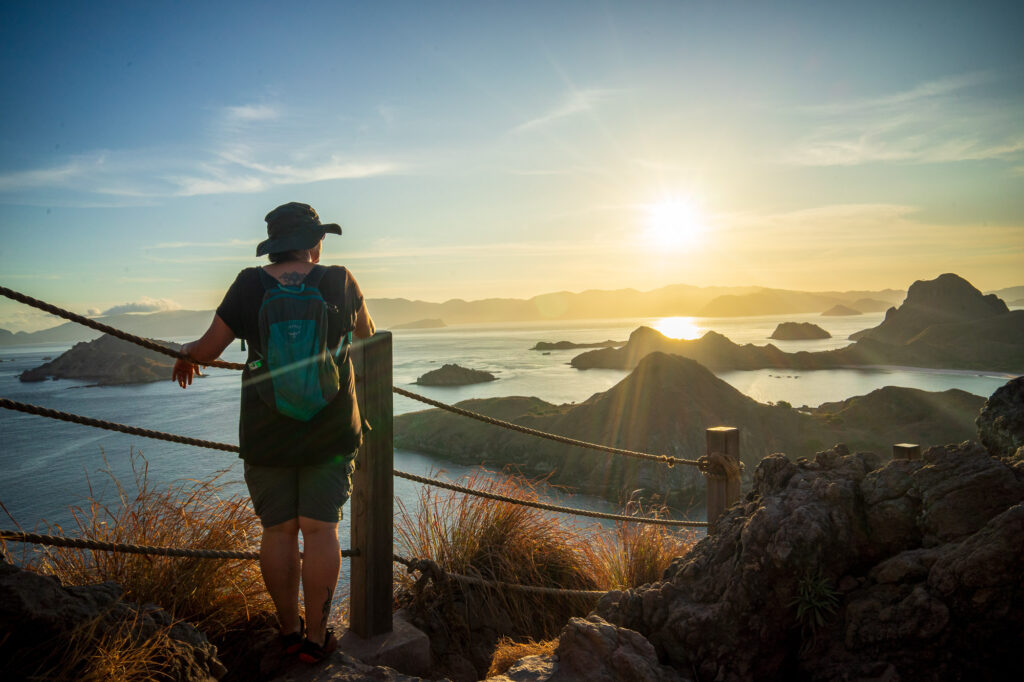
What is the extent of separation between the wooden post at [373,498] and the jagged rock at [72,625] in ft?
2.20

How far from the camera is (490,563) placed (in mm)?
4016

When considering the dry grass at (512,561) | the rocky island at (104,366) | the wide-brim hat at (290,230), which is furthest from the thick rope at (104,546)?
the rocky island at (104,366)

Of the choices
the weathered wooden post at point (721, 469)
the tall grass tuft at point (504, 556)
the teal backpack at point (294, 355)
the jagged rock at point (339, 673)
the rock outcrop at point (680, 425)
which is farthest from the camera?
the rock outcrop at point (680, 425)

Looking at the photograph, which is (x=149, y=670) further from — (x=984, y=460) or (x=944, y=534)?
(x=984, y=460)

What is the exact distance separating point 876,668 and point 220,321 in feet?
8.66

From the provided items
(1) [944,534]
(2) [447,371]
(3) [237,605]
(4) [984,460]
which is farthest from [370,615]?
(2) [447,371]

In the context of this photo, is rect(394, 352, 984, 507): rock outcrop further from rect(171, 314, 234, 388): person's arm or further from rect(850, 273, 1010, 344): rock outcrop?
rect(850, 273, 1010, 344): rock outcrop

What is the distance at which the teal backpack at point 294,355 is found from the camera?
217 cm

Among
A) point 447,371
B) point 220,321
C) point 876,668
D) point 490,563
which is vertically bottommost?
point 447,371

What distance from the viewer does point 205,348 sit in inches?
91.0

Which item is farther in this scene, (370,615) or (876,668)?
(370,615)

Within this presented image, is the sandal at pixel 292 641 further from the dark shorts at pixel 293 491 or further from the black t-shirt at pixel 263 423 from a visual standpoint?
the black t-shirt at pixel 263 423

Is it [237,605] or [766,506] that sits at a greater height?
[766,506]

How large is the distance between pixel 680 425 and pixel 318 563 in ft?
146
